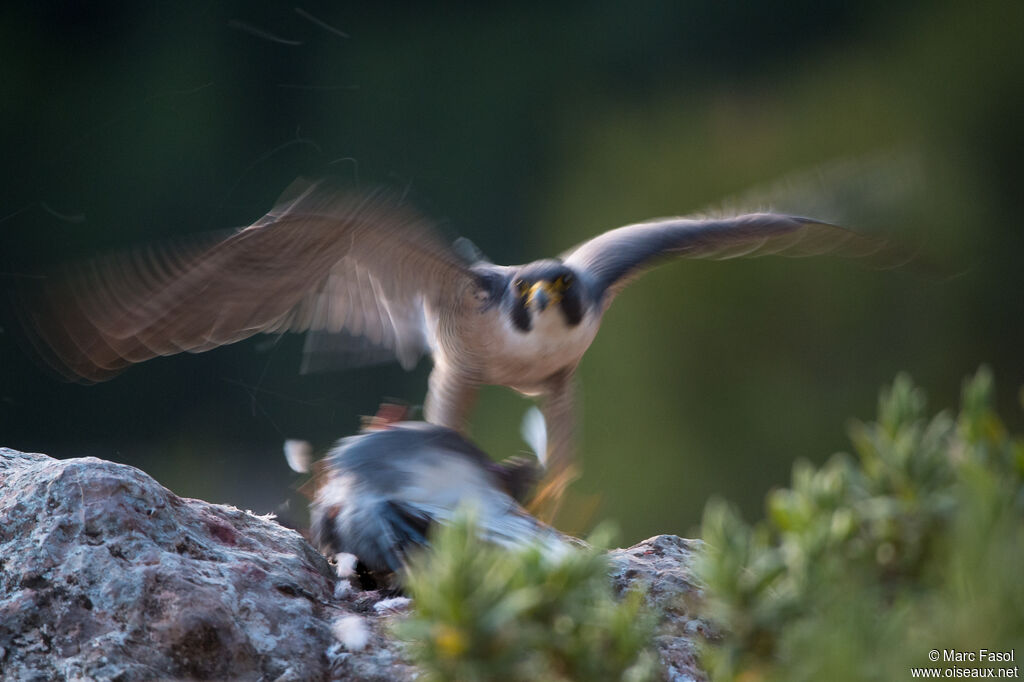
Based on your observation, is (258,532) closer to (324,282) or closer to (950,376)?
(324,282)

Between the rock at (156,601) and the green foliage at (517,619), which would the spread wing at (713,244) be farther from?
the green foliage at (517,619)

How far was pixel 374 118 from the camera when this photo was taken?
582cm

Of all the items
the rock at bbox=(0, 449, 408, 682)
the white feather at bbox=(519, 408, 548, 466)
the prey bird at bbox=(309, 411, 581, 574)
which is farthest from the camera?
the white feather at bbox=(519, 408, 548, 466)

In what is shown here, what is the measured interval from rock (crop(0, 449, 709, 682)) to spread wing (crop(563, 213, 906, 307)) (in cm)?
169

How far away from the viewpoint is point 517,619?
0.61 metres

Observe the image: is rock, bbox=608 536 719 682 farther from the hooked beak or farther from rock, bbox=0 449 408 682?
the hooked beak

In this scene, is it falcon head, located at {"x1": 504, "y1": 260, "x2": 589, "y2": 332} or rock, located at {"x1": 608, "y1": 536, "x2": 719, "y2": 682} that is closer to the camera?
rock, located at {"x1": 608, "y1": 536, "x2": 719, "y2": 682}

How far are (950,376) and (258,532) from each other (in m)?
5.07

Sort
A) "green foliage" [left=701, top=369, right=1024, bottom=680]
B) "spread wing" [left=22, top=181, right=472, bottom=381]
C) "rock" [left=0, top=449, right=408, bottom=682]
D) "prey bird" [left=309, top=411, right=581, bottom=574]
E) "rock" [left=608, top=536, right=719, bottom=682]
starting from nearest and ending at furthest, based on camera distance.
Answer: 1. "green foliage" [left=701, top=369, right=1024, bottom=680]
2. "rock" [left=0, top=449, right=408, bottom=682]
3. "rock" [left=608, top=536, right=719, bottom=682]
4. "prey bird" [left=309, top=411, right=581, bottom=574]
5. "spread wing" [left=22, top=181, right=472, bottom=381]

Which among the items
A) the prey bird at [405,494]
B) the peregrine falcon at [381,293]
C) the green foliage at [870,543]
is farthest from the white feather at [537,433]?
the green foliage at [870,543]

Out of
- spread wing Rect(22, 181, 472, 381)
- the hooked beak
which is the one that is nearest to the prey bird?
spread wing Rect(22, 181, 472, 381)

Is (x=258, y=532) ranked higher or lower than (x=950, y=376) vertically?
higher

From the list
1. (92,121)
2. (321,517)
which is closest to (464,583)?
(321,517)

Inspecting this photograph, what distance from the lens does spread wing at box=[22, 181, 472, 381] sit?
1907 mm
